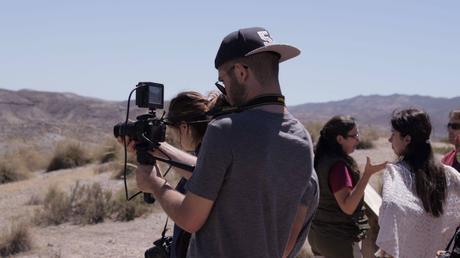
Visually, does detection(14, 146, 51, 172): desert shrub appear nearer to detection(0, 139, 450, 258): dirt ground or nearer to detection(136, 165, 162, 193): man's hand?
detection(0, 139, 450, 258): dirt ground

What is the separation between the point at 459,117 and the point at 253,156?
310 cm

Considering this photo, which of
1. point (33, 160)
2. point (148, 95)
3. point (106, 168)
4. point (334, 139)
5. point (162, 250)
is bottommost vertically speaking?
point (33, 160)

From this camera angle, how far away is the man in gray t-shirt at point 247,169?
2.26 m

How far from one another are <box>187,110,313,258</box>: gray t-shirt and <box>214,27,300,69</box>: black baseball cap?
0.72 feet

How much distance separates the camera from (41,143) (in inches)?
1438

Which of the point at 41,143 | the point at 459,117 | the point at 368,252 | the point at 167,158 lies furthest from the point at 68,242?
the point at 41,143

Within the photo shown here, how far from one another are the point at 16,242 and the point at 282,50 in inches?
304

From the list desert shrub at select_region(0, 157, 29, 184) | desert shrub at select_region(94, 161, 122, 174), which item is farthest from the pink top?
desert shrub at select_region(0, 157, 29, 184)

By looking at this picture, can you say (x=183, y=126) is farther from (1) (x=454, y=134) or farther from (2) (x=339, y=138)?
(1) (x=454, y=134)

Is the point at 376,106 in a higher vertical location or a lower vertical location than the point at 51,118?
lower

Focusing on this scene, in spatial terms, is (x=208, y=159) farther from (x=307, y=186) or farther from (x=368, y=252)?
(x=368, y=252)

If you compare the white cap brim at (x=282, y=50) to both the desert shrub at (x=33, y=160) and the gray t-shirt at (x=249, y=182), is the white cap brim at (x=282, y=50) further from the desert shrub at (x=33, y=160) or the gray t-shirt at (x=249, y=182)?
the desert shrub at (x=33, y=160)

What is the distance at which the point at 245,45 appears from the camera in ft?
7.80

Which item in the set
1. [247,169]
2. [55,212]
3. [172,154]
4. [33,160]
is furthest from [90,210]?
[33,160]
